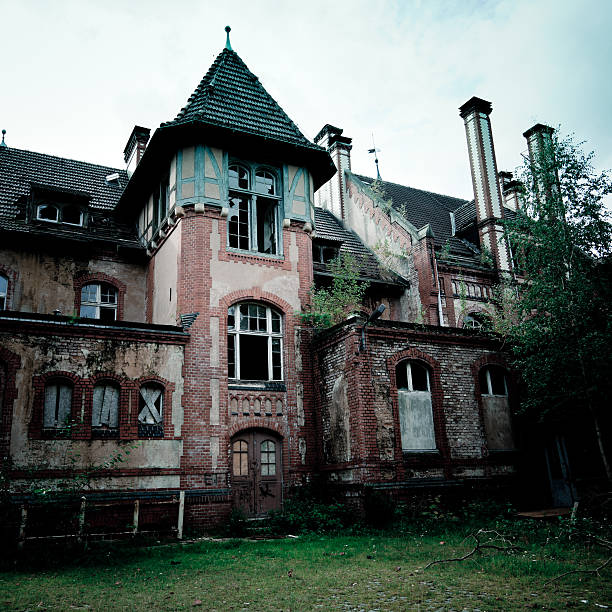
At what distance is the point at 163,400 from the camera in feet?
47.9

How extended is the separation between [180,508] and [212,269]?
6467 mm

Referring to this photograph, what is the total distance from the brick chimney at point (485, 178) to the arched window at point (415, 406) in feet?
29.0

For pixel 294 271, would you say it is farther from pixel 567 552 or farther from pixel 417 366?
pixel 567 552

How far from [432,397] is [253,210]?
295 inches

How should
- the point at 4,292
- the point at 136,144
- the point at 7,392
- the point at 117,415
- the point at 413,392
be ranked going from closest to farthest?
the point at 7,392
the point at 117,415
the point at 413,392
the point at 4,292
the point at 136,144

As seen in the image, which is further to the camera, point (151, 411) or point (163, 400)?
point (163, 400)

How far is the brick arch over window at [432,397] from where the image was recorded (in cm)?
1479

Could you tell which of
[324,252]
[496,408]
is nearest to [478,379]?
[496,408]

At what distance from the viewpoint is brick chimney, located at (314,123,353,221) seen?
27.1m

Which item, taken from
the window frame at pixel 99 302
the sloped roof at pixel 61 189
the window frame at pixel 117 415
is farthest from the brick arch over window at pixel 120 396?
the sloped roof at pixel 61 189

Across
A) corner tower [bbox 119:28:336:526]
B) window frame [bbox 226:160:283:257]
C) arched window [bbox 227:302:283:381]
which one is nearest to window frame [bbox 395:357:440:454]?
corner tower [bbox 119:28:336:526]

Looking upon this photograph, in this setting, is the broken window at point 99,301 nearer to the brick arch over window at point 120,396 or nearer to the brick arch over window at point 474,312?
the brick arch over window at point 120,396

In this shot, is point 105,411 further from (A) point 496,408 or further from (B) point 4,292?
(A) point 496,408

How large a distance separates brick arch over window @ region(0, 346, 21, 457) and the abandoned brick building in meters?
0.04
